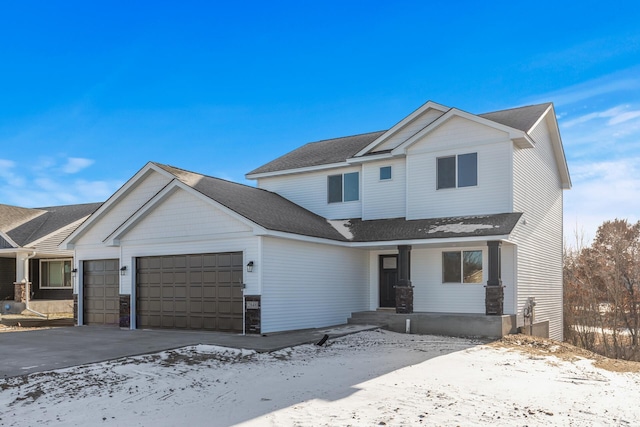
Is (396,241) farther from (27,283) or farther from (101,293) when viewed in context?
(27,283)

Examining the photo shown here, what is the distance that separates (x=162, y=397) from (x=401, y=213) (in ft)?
42.1

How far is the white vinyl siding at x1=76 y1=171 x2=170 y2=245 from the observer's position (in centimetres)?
1994

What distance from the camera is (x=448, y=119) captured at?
18641 millimetres

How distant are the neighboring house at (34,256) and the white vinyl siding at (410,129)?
1685 cm

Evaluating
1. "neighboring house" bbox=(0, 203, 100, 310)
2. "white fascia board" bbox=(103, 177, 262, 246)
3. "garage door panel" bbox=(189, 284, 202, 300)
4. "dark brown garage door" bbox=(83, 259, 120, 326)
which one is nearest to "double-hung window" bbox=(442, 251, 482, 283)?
"white fascia board" bbox=(103, 177, 262, 246)

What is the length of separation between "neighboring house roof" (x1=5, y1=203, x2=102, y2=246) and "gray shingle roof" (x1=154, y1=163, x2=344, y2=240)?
1295 cm

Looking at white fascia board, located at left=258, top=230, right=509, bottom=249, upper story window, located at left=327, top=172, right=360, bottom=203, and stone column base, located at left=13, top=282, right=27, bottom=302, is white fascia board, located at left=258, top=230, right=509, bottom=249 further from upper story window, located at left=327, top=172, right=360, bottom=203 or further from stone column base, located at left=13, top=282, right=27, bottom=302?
stone column base, located at left=13, top=282, right=27, bottom=302

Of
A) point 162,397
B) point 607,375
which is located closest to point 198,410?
point 162,397

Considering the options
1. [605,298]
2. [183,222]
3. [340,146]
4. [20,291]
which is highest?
[340,146]

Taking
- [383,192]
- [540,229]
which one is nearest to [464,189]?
[383,192]

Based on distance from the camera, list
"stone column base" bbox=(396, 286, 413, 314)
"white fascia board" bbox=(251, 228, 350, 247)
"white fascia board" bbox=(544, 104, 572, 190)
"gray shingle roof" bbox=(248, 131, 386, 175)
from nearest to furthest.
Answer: "white fascia board" bbox=(251, 228, 350, 247), "stone column base" bbox=(396, 286, 413, 314), "white fascia board" bbox=(544, 104, 572, 190), "gray shingle roof" bbox=(248, 131, 386, 175)

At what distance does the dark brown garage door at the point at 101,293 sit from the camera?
1966cm

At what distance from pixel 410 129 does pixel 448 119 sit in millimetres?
2025

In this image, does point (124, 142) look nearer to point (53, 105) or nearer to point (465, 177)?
point (53, 105)
